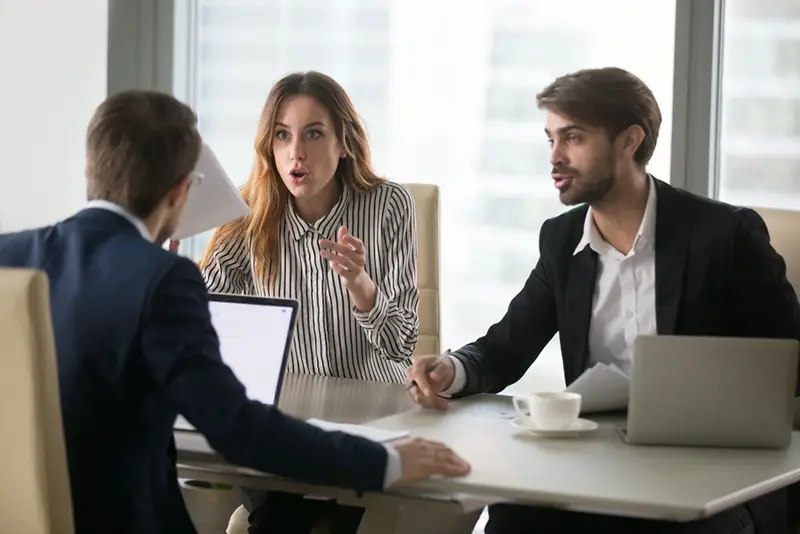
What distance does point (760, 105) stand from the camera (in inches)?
135

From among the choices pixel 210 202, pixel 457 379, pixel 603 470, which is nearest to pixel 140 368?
pixel 210 202

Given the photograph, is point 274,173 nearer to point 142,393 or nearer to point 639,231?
point 639,231

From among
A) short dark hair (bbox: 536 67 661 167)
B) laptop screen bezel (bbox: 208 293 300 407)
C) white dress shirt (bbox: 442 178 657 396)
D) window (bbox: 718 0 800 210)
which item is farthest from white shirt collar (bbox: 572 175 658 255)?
window (bbox: 718 0 800 210)

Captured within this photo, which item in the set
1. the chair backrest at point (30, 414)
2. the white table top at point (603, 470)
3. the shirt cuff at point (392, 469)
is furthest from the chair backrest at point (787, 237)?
the chair backrest at point (30, 414)

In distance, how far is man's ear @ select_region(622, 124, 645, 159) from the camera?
2.43 metres

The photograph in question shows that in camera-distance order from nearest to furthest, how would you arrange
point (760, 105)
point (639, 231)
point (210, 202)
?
1. point (210, 202)
2. point (639, 231)
3. point (760, 105)

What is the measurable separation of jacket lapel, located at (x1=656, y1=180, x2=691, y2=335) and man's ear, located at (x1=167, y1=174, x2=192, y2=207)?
99 centimetres

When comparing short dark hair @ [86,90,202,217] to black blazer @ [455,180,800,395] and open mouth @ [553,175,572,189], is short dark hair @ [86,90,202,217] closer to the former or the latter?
black blazer @ [455,180,800,395]

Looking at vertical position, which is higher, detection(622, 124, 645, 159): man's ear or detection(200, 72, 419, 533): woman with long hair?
detection(622, 124, 645, 159): man's ear

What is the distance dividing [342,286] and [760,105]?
1506 millimetres

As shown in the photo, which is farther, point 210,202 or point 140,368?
point 210,202

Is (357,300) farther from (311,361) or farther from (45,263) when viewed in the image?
(45,263)

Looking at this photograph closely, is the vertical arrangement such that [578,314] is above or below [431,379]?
above

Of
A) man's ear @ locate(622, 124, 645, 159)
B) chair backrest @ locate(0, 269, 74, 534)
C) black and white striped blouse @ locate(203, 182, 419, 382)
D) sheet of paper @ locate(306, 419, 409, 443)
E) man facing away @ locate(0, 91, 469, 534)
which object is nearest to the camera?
chair backrest @ locate(0, 269, 74, 534)
